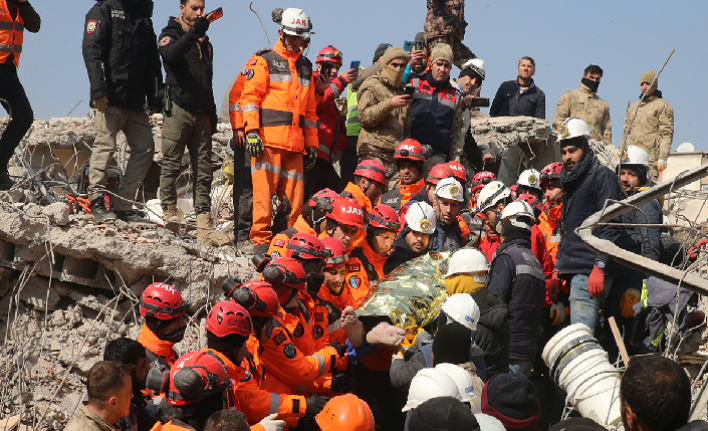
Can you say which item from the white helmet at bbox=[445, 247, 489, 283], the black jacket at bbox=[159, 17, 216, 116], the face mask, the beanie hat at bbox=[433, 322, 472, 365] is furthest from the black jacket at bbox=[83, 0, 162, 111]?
the face mask

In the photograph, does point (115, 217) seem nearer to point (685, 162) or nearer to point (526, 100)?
point (526, 100)

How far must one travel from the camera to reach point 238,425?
3018 mm

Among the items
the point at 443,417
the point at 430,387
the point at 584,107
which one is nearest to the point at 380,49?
the point at 584,107

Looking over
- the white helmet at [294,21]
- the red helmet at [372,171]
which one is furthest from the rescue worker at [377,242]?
the white helmet at [294,21]

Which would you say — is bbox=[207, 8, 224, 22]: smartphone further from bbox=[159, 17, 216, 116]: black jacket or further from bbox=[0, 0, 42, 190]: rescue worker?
bbox=[0, 0, 42, 190]: rescue worker

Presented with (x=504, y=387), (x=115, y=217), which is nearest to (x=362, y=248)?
(x=115, y=217)

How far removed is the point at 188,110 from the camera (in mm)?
7227

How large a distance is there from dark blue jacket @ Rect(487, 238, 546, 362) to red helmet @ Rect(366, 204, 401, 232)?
1.04 m

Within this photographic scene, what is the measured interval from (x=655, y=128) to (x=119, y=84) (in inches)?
310

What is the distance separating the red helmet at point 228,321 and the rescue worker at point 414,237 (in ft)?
7.18

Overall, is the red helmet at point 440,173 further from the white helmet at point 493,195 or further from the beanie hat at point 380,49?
the beanie hat at point 380,49

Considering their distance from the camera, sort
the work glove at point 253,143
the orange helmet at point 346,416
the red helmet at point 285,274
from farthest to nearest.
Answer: the work glove at point 253,143
the red helmet at point 285,274
the orange helmet at point 346,416

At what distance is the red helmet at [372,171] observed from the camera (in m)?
6.91

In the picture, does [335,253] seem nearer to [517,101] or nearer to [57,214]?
[57,214]
